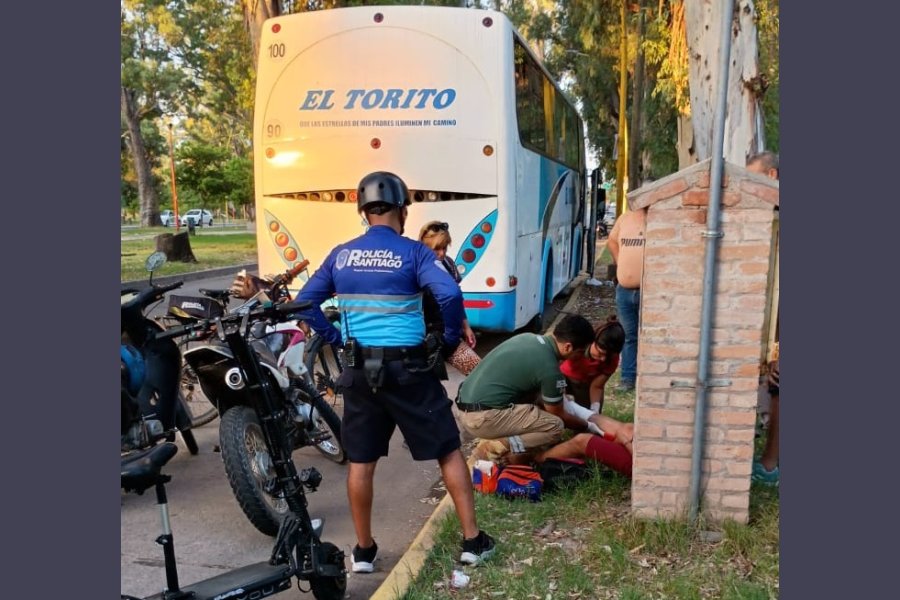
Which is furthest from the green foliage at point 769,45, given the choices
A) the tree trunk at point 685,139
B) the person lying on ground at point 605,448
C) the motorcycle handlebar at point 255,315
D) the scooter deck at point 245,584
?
the scooter deck at point 245,584

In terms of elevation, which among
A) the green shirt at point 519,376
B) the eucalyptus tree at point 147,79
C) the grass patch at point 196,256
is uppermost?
the eucalyptus tree at point 147,79

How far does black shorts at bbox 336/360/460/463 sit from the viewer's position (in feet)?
10.9

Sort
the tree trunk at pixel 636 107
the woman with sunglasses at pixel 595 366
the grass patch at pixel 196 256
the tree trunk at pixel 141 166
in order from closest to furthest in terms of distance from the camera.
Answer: the woman with sunglasses at pixel 595 366 → the grass patch at pixel 196 256 → the tree trunk at pixel 636 107 → the tree trunk at pixel 141 166

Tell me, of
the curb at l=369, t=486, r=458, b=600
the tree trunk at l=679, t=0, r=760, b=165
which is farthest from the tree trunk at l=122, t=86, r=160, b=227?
the curb at l=369, t=486, r=458, b=600

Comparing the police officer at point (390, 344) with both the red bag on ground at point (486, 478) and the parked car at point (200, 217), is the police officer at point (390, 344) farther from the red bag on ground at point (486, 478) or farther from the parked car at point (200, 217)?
the parked car at point (200, 217)

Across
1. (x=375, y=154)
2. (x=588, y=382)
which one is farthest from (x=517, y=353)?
(x=375, y=154)

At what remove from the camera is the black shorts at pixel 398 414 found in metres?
3.34

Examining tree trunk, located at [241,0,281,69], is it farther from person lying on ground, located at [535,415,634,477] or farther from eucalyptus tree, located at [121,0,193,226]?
eucalyptus tree, located at [121,0,193,226]

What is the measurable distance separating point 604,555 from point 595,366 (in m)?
1.69

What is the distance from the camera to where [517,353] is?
4305mm

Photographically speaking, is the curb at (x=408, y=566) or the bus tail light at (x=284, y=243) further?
the bus tail light at (x=284, y=243)

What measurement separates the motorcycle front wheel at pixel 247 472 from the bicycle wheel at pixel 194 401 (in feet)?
4.57

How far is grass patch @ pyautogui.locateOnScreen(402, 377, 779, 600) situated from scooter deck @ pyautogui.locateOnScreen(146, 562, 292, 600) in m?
0.55

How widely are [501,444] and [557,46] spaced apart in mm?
28654
